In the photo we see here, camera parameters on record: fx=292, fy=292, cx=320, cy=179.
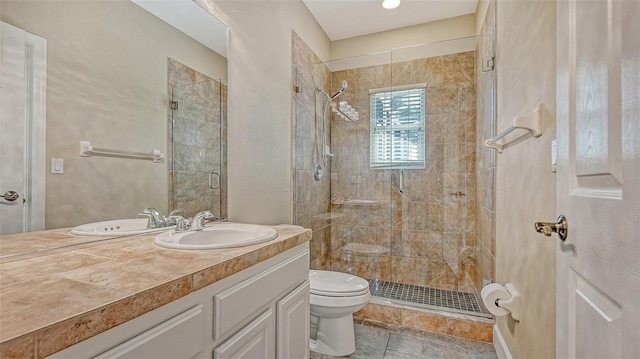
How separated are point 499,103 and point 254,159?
1.73m

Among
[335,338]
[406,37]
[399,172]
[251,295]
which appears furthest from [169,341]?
[406,37]

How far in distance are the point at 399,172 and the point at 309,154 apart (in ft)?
2.92

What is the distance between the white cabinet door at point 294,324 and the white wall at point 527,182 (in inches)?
39.8

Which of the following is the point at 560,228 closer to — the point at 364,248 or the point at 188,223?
the point at 188,223

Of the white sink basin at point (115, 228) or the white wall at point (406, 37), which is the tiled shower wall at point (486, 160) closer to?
the white wall at point (406, 37)

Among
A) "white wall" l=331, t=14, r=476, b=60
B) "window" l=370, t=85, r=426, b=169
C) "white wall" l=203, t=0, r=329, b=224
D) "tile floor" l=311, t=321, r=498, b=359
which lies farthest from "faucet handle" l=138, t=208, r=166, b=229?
"white wall" l=331, t=14, r=476, b=60

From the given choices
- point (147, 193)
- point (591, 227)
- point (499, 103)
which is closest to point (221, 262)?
point (147, 193)

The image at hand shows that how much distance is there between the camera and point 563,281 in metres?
0.80

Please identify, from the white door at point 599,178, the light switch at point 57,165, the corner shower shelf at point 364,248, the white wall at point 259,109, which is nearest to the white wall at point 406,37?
the white wall at point 259,109

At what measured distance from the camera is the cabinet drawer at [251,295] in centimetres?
94

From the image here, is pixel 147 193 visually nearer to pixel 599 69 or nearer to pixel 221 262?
pixel 221 262

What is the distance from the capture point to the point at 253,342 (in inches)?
43.3

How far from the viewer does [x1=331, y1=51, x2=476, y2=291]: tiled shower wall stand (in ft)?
8.59

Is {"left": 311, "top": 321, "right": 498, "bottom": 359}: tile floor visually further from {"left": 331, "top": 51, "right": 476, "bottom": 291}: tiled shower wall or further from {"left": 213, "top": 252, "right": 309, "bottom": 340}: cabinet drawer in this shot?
{"left": 213, "top": 252, "right": 309, "bottom": 340}: cabinet drawer
